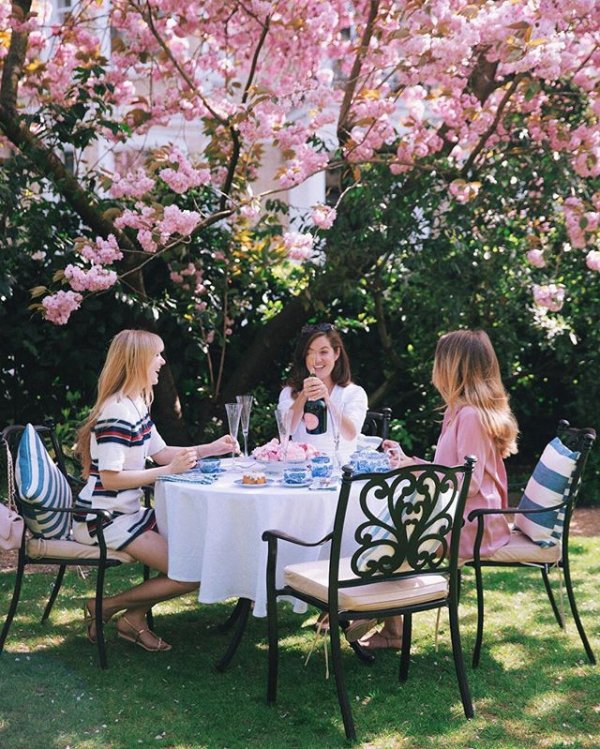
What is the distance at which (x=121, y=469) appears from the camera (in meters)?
4.10

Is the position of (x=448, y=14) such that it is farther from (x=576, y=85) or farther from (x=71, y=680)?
(x=71, y=680)

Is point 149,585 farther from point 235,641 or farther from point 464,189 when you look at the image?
point 464,189

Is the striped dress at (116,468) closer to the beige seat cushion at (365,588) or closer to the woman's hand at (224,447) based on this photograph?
the woman's hand at (224,447)

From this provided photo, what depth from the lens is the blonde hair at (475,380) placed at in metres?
4.12

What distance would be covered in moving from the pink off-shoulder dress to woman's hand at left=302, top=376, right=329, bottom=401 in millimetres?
623

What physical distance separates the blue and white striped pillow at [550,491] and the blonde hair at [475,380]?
0.17 metres

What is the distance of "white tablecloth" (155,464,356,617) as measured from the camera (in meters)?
3.80

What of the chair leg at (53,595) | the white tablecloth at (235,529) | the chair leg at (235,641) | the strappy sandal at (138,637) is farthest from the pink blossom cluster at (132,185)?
the chair leg at (235,641)

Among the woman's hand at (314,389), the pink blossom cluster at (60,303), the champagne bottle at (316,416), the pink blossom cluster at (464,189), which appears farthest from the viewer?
the pink blossom cluster at (464,189)

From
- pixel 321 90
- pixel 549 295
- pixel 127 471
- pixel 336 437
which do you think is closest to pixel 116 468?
pixel 127 471

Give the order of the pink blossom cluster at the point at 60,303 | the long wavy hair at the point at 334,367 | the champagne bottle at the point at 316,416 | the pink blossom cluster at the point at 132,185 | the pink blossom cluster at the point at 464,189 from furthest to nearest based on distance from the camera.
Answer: the pink blossom cluster at the point at 464,189
the pink blossom cluster at the point at 132,185
the pink blossom cluster at the point at 60,303
the long wavy hair at the point at 334,367
the champagne bottle at the point at 316,416

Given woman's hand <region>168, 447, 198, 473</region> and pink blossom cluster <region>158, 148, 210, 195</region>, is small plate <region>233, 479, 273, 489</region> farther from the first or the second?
pink blossom cluster <region>158, 148, 210, 195</region>

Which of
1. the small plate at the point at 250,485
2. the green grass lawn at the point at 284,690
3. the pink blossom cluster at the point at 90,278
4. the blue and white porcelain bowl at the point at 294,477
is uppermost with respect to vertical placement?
the pink blossom cluster at the point at 90,278

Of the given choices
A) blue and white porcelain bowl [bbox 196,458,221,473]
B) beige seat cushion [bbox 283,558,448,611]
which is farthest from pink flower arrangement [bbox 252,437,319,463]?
beige seat cushion [bbox 283,558,448,611]
